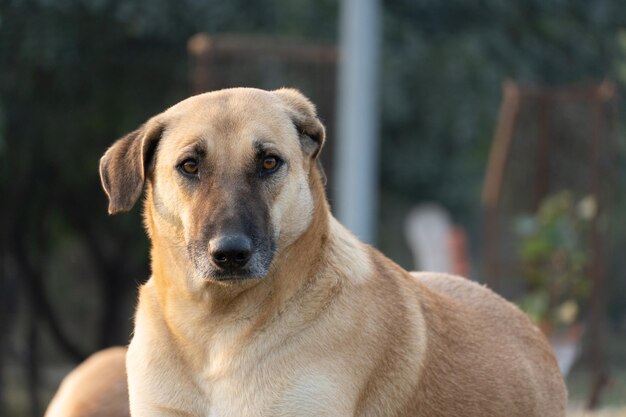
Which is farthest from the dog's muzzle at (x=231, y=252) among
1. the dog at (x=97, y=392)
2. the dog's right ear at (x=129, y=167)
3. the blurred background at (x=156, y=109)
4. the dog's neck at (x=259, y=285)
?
the blurred background at (x=156, y=109)

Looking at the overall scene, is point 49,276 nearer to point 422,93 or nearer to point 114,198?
point 422,93

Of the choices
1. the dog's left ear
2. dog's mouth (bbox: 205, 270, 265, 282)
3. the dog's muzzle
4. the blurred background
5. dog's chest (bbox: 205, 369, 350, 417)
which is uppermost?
the dog's left ear

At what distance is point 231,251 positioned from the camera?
4953 mm

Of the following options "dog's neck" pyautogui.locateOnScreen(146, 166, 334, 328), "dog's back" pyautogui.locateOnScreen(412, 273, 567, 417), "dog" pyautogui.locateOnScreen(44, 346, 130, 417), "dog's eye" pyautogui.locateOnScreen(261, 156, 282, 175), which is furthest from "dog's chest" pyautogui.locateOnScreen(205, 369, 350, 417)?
"dog" pyautogui.locateOnScreen(44, 346, 130, 417)

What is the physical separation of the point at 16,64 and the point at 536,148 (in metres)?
8.58

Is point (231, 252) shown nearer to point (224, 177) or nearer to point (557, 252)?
point (224, 177)

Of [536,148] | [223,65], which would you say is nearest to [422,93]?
[536,148]

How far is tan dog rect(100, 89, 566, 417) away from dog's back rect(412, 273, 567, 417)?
0.04ft

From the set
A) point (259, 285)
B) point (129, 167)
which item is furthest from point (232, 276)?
point (129, 167)

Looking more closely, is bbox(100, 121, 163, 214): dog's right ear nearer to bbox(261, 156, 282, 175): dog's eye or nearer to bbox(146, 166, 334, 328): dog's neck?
bbox(146, 166, 334, 328): dog's neck

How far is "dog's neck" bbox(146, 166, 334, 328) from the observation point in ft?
17.1

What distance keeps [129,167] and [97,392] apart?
2113 mm

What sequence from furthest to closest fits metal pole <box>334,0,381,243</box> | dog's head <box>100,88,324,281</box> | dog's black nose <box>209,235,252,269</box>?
metal pole <box>334,0,381,243</box>
dog's head <box>100,88,324,281</box>
dog's black nose <box>209,235,252,269</box>

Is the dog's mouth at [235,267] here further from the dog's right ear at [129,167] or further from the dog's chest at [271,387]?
the dog's right ear at [129,167]
